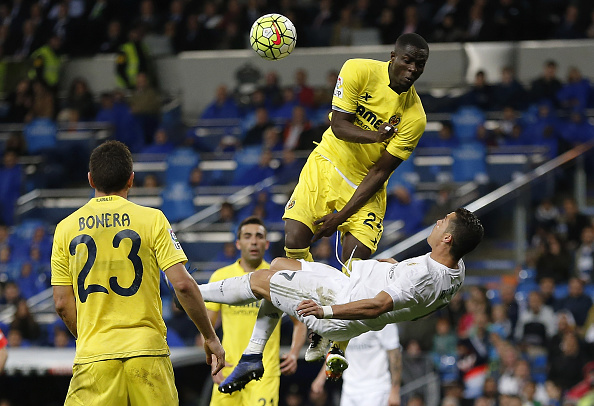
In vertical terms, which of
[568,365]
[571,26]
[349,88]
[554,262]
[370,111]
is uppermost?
[571,26]

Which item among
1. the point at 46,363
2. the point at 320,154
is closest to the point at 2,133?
the point at 46,363

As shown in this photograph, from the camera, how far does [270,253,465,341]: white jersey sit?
661 centimetres

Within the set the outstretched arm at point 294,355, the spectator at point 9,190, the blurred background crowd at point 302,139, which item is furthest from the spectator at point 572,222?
the spectator at point 9,190

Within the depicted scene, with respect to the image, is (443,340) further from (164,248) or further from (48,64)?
(48,64)

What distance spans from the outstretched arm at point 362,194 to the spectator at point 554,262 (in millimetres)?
6677

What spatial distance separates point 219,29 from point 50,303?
7096 mm

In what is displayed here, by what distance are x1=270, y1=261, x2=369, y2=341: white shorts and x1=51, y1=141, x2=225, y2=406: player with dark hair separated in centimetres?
125

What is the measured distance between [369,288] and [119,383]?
1.98m

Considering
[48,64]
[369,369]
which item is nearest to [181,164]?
[48,64]

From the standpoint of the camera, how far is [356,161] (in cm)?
757

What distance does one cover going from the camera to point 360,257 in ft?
24.6

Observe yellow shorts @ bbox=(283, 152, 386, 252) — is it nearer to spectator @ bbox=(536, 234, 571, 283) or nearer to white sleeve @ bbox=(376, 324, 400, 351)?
white sleeve @ bbox=(376, 324, 400, 351)

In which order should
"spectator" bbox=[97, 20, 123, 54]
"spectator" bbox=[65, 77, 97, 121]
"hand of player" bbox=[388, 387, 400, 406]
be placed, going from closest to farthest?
"hand of player" bbox=[388, 387, 400, 406]
"spectator" bbox=[65, 77, 97, 121]
"spectator" bbox=[97, 20, 123, 54]

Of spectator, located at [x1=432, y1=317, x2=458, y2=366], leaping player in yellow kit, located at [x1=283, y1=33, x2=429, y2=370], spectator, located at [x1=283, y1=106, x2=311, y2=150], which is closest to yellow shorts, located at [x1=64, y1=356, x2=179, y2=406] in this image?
leaping player in yellow kit, located at [x1=283, y1=33, x2=429, y2=370]
